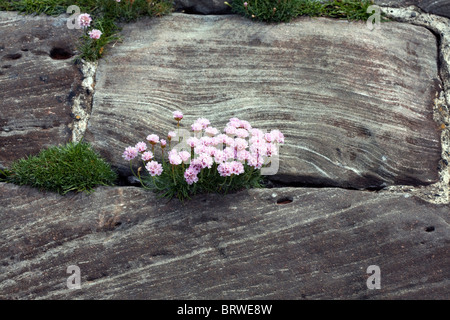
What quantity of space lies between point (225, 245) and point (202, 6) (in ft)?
10.6

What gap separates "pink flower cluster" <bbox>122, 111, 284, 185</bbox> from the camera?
398 cm

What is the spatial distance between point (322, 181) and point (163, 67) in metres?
2.12

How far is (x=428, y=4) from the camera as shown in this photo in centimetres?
543

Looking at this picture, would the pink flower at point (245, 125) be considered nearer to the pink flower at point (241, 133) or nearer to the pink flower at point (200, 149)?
the pink flower at point (241, 133)

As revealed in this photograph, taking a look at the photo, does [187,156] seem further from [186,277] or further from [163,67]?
[163,67]

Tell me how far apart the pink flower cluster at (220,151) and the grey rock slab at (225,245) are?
0.34 metres

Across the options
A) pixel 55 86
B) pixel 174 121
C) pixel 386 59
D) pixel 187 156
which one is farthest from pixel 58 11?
pixel 386 59

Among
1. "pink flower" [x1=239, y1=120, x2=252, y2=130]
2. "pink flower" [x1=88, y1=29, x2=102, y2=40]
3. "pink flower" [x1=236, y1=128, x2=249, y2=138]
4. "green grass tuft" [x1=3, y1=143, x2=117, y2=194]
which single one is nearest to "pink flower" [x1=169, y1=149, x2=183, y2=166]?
"pink flower" [x1=236, y1=128, x2=249, y2=138]

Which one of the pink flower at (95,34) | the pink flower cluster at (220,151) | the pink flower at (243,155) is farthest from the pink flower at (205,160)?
the pink flower at (95,34)

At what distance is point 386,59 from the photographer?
4996mm

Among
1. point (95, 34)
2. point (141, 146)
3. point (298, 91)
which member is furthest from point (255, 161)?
point (95, 34)

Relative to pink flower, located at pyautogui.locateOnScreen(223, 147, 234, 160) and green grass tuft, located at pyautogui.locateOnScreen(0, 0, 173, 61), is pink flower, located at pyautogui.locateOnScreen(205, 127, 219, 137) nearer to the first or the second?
pink flower, located at pyautogui.locateOnScreen(223, 147, 234, 160)

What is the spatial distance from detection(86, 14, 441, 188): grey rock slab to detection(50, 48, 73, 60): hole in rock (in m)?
0.44

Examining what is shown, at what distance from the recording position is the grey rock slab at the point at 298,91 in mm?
4441
